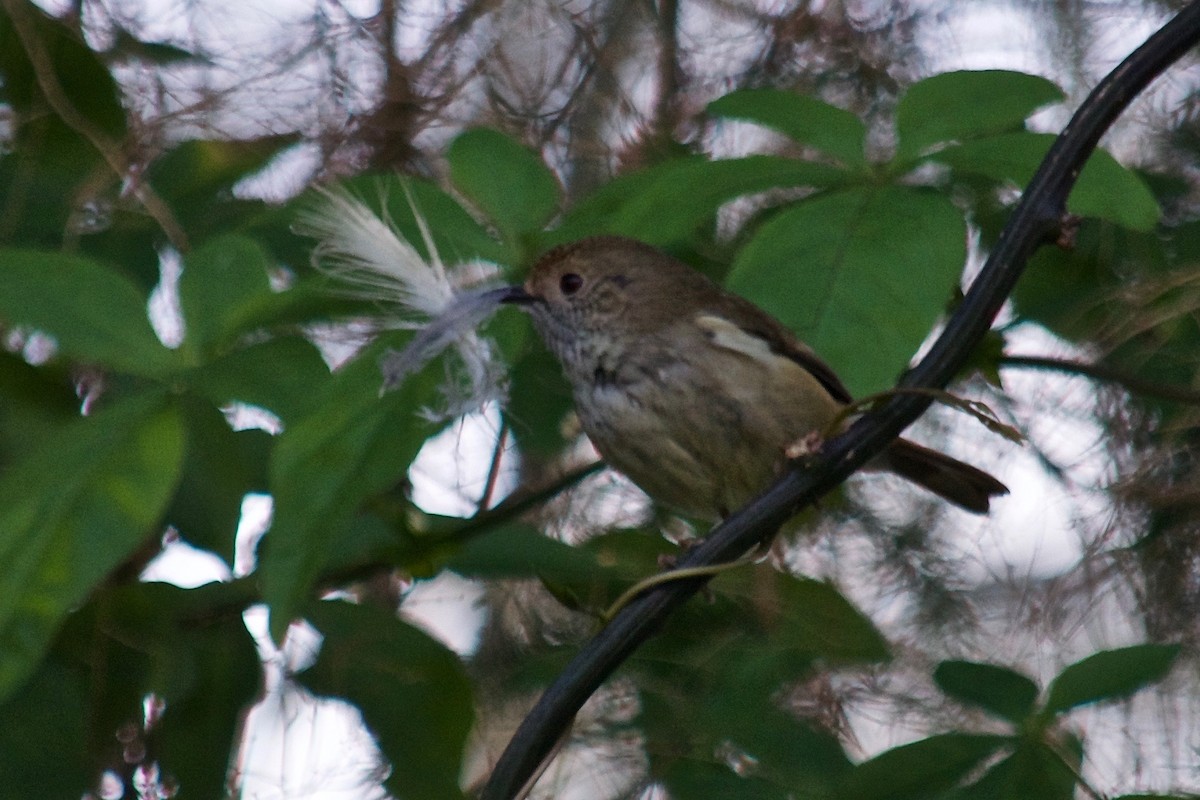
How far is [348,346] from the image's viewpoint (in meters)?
2.92

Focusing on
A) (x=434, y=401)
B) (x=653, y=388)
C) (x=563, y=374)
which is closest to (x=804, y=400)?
(x=653, y=388)

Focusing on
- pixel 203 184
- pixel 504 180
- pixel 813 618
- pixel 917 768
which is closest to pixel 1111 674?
pixel 917 768

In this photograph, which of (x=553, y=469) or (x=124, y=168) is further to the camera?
(x=553, y=469)

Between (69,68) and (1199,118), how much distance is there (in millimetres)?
2456

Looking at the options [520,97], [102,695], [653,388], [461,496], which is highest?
[520,97]

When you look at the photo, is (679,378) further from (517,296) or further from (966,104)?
(966,104)

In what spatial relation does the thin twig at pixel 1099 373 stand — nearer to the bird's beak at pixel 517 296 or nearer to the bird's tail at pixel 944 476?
the bird's tail at pixel 944 476

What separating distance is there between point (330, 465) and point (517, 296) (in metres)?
0.86

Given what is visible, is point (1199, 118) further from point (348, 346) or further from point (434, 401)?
point (434, 401)

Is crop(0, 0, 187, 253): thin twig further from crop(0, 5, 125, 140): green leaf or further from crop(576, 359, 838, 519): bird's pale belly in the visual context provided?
crop(576, 359, 838, 519): bird's pale belly

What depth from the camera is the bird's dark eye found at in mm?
2887

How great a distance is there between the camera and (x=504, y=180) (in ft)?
7.53

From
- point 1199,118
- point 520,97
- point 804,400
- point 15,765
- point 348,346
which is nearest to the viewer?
point 15,765

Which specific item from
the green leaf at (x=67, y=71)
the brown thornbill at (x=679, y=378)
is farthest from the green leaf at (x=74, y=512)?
the green leaf at (x=67, y=71)
